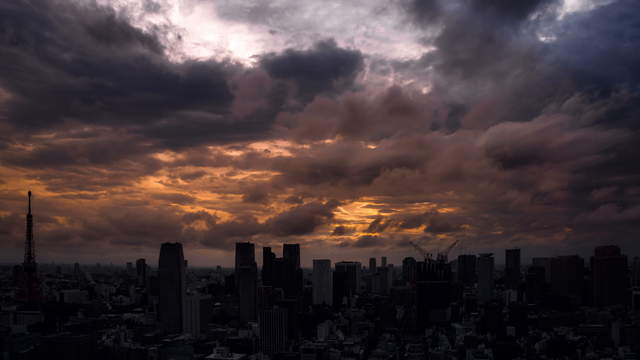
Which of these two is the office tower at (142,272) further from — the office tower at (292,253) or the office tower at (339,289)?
the office tower at (339,289)

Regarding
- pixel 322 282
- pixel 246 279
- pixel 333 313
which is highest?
pixel 246 279

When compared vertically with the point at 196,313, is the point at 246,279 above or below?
above

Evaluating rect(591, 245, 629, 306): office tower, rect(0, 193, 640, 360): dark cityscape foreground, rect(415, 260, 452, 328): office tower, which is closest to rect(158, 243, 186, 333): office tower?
rect(0, 193, 640, 360): dark cityscape foreground

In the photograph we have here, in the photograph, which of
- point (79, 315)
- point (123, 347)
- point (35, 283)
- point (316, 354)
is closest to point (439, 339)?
point (316, 354)

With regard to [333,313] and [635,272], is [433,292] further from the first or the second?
[635,272]

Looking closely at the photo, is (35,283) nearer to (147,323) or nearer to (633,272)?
(147,323)

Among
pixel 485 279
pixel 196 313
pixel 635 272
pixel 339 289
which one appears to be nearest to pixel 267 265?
pixel 339 289

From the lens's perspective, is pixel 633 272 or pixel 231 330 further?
pixel 633 272
